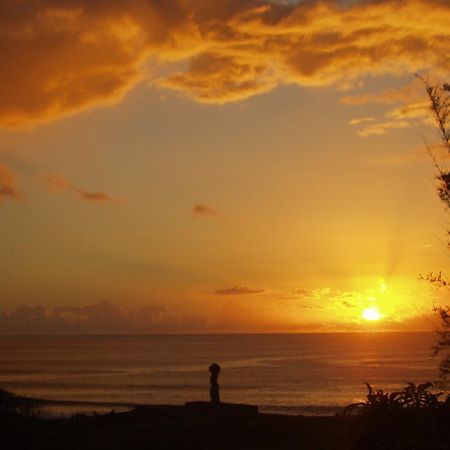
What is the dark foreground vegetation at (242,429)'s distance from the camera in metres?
13.5

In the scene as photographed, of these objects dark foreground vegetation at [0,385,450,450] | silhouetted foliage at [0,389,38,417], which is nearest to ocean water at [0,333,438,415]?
dark foreground vegetation at [0,385,450,450]

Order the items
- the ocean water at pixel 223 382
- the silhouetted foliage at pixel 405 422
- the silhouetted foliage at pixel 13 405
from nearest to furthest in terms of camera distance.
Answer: the silhouetted foliage at pixel 405 422
the silhouetted foliage at pixel 13 405
the ocean water at pixel 223 382

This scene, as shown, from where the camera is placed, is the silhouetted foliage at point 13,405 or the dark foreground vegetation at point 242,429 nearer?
the dark foreground vegetation at point 242,429

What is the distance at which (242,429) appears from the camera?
713 inches

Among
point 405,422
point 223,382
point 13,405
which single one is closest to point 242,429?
point 405,422

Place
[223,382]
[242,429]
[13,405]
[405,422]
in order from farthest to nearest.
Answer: [223,382] → [242,429] → [13,405] → [405,422]

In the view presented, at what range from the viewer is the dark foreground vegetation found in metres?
13.5

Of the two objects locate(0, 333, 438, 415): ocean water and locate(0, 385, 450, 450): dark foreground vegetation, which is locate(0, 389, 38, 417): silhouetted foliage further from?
locate(0, 333, 438, 415): ocean water

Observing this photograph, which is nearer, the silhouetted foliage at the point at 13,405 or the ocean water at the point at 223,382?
the silhouetted foliage at the point at 13,405

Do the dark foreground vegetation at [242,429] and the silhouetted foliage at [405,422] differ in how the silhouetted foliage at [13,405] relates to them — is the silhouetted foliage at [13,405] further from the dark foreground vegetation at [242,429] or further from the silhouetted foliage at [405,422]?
the silhouetted foliage at [405,422]

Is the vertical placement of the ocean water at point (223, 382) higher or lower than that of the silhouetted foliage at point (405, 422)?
lower

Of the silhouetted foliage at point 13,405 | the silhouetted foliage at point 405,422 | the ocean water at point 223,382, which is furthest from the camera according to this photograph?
the ocean water at point 223,382

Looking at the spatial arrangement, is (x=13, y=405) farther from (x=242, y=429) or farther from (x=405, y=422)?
(x=405, y=422)

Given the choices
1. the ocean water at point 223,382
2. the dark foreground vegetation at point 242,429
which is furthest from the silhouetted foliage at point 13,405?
the ocean water at point 223,382
